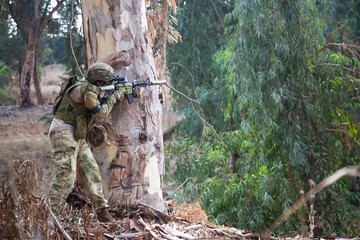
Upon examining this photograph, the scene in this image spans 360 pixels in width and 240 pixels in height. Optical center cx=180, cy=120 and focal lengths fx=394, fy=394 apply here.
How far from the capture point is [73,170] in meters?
3.47

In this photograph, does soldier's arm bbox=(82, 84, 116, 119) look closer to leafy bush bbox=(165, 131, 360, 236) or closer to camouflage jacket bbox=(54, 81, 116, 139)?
camouflage jacket bbox=(54, 81, 116, 139)

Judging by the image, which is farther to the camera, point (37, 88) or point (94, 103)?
point (37, 88)

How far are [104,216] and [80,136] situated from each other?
2.44 ft

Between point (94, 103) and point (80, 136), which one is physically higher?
point (94, 103)

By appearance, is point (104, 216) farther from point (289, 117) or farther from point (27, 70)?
point (27, 70)

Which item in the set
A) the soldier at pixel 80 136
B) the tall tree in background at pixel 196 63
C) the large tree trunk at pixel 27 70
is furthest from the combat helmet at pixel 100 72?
the large tree trunk at pixel 27 70

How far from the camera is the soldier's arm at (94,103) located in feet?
11.2

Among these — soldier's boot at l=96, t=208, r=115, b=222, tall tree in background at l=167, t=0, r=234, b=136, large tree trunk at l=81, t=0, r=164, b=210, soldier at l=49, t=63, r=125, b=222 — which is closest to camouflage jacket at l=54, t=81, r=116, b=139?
soldier at l=49, t=63, r=125, b=222

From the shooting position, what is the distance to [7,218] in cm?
246

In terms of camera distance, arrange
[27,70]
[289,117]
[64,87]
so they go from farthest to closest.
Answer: [27,70], [289,117], [64,87]

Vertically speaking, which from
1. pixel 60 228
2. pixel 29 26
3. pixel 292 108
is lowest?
pixel 60 228

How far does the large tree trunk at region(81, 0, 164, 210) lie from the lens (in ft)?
12.4

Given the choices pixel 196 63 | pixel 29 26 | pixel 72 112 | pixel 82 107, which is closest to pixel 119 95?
pixel 82 107

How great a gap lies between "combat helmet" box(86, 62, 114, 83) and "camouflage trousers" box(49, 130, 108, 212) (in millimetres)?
551
